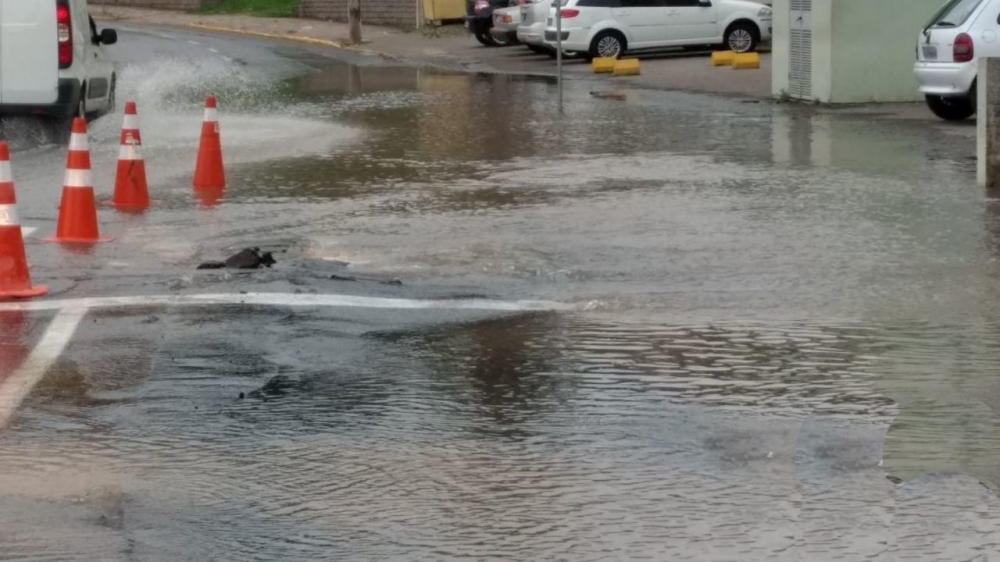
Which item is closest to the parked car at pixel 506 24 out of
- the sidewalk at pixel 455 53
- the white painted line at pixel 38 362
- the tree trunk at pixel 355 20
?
the sidewalk at pixel 455 53

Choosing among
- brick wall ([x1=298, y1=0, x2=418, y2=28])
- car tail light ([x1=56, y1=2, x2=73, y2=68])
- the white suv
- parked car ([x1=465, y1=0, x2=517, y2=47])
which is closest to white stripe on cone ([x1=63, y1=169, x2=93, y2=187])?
car tail light ([x1=56, y1=2, x2=73, y2=68])

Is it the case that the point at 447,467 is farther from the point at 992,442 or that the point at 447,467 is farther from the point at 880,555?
the point at 992,442

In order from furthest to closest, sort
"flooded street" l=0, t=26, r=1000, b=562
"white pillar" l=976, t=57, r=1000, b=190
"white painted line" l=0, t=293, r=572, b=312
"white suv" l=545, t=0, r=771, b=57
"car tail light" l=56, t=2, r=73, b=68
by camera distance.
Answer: "white suv" l=545, t=0, r=771, b=57, "car tail light" l=56, t=2, r=73, b=68, "white pillar" l=976, t=57, r=1000, b=190, "white painted line" l=0, t=293, r=572, b=312, "flooded street" l=0, t=26, r=1000, b=562

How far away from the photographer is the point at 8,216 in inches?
372

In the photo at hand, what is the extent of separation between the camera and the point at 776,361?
7746 millimetres

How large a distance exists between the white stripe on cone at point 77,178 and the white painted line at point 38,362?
223cm

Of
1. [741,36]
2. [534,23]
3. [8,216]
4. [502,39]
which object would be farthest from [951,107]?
[502,39]

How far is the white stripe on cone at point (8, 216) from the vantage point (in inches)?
370

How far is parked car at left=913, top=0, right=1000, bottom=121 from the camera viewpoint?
18.0m

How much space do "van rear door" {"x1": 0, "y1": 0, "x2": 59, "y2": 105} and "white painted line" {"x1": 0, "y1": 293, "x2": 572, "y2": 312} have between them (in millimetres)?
7904

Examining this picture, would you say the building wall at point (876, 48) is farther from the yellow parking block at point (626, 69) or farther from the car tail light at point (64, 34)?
the car tail light at point (64, 34)

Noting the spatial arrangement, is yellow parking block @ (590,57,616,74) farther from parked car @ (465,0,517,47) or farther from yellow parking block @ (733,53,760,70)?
parked car @ (465,0,517,47)

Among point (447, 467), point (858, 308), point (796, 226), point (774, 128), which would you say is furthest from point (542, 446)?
point (774, 128)

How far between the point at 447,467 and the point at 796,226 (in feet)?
19.9
